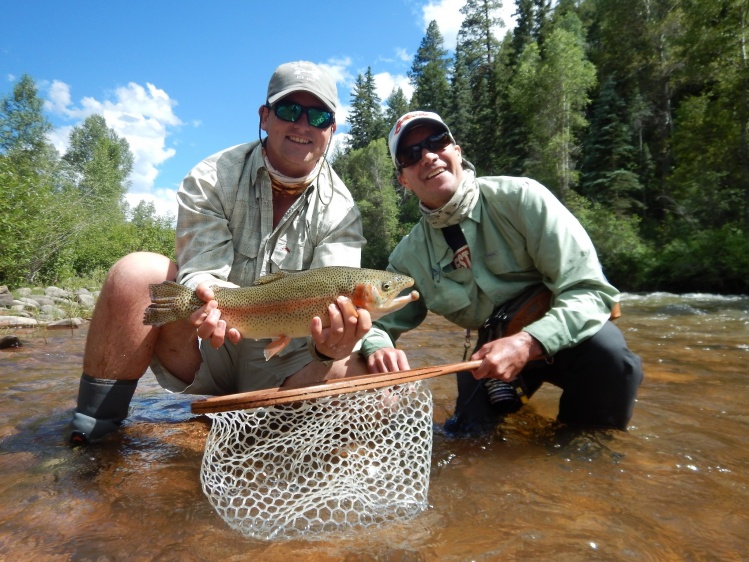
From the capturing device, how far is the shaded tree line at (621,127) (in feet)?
74.7

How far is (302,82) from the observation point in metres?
3.11

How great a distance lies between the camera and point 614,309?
9.66 feet

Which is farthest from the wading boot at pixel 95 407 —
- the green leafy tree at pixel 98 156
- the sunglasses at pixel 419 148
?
the green leafy tree at pixel 98 156

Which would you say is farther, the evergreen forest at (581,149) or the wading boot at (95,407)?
the evergreen forest at (581,149)

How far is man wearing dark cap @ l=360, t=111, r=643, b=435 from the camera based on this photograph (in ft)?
9.20

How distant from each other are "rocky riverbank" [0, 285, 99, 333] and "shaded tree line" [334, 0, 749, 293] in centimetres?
2163

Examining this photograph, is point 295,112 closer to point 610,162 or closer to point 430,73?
point 610,162

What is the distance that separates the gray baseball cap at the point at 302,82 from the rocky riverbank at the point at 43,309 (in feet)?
26.2

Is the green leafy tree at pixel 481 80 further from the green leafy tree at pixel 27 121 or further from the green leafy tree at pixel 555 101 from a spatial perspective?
the green leafy tree at pixel 27 121

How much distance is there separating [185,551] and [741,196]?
29.6 meters

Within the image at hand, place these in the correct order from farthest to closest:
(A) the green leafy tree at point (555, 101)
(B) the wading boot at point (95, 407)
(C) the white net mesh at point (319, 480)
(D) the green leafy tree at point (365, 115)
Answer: (D) the green leafy tree at point (365, 115) < (A) the green leafy tree at point (555, 101) < (B) the wading boot at point (95, 407) < (C) the white net mesh at point (319, 480)

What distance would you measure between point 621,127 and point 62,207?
109ft

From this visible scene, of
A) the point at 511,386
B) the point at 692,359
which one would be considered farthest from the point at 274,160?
the point at 692,359

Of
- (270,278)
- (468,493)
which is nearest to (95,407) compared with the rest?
(270,278)
